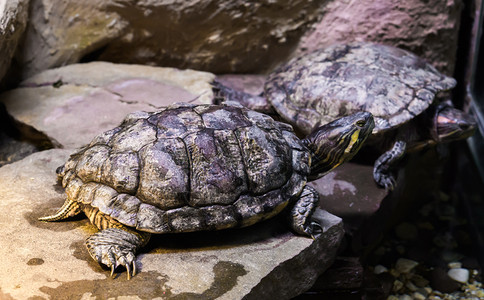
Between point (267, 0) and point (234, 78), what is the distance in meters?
0.95

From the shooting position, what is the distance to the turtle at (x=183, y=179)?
264cm

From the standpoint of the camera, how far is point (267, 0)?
531cm

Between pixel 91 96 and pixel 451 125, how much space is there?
11.2 feet

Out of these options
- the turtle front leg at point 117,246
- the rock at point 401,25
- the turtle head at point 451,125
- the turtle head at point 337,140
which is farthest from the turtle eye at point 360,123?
the rock at point 401,25

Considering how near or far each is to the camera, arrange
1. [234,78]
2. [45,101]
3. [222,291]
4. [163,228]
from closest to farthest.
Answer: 1. [222,291]
2. [163,228]
3. [45,101]
4. [234,78]

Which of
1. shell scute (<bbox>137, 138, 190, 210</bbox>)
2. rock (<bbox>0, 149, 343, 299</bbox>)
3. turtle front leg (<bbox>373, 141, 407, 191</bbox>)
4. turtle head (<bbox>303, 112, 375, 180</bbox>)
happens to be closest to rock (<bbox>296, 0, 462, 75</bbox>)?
turtle front leg (<bbox>373, 141, 407, 191</bbox>)

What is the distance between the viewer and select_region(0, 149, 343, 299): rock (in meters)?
2.37

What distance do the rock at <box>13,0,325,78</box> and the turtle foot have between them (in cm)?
301

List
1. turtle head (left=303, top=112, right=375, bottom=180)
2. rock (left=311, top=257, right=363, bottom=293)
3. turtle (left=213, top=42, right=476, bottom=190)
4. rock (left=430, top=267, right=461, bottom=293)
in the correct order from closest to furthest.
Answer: turtle head (left=303, top=112, right=375, bottom=180), rock (left=311, top=257, right=363, bottom=293), rock (left=430, top=267, right=461, bottom=293), turtle (left=213, top=42, right=476, bottom=190)

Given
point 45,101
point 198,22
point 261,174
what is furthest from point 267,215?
point 198,22

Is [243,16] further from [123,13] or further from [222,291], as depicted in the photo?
[222,291]

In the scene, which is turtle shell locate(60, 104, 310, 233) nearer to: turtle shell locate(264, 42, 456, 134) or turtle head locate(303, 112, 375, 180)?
turtle head locate(303, 112, 375, 180)

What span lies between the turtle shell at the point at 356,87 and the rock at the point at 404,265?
124cm

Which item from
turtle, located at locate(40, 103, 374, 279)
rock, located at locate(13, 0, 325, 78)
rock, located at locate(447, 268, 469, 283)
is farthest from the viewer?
rock, located at locate(13, 0, 325, 78)
